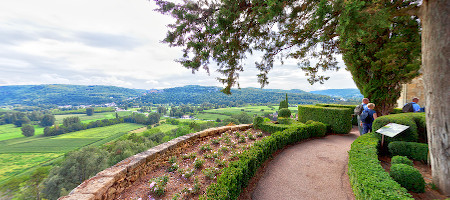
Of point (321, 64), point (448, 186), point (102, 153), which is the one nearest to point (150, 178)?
point (448, 186)

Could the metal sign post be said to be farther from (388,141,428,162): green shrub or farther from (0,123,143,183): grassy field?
(0,123,143,183): grassy field

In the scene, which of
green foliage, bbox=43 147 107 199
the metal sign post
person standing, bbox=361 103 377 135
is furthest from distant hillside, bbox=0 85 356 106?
the metal sign post

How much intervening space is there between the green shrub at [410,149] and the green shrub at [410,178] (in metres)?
1.81

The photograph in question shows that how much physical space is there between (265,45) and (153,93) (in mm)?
118082

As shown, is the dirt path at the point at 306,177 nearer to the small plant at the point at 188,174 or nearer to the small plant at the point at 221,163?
the small plant at the point at 221,163

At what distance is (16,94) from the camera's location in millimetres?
109562

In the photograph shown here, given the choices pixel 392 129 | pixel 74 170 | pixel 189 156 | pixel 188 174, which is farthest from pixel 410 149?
pixel 74 170

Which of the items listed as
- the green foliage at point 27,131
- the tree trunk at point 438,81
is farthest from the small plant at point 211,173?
the green foliage at point 27,131

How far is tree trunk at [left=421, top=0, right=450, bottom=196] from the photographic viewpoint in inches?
100

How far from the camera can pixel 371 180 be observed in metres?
2.71

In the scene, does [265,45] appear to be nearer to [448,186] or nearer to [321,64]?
[321,64]

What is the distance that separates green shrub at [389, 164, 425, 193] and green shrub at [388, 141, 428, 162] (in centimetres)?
181

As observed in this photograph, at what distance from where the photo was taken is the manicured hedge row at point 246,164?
286 cm

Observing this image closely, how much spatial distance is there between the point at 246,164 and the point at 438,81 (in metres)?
3.70
